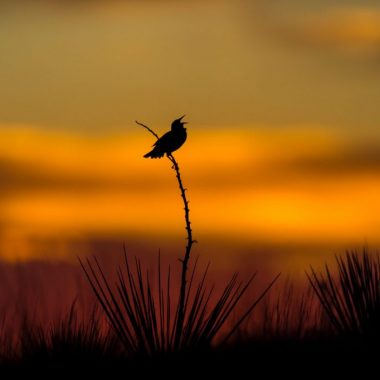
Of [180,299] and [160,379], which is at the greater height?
[180,299]

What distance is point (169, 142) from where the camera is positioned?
1116 cm

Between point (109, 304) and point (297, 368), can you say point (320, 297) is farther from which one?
point (109, 304)

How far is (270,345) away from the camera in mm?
9469

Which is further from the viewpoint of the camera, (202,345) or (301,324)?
(301,324)

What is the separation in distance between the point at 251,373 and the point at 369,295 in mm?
1576

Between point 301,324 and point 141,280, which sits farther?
point 301,324

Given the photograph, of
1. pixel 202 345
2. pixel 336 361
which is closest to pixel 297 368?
pixel 336 361

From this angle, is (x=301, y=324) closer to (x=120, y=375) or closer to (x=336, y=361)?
(x=336, y=361)

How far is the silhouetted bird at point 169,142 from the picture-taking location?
11133 mm

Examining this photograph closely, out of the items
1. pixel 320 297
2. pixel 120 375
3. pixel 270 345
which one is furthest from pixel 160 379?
pixel 320 297

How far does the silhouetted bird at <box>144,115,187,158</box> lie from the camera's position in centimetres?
1113

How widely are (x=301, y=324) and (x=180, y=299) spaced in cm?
149

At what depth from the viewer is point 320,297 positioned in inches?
393

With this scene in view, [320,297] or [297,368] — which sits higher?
[320,297]
